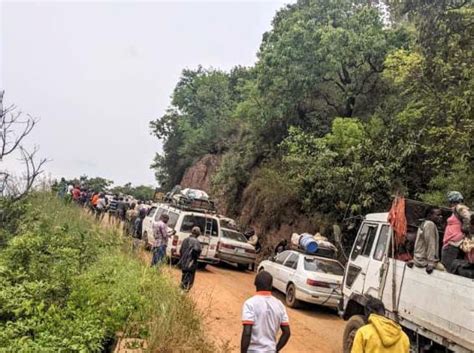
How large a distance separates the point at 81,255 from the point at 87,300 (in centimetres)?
222

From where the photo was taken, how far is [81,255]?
907 centimetres

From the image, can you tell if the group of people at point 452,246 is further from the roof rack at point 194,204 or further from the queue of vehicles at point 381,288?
the roof rack at point 194,204

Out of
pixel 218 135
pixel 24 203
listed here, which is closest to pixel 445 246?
pixel 24 203

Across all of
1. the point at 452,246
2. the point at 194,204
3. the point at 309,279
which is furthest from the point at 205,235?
the point at 452,246

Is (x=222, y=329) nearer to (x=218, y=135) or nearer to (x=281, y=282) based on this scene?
(x=281, y=282)

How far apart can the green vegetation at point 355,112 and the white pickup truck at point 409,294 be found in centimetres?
471

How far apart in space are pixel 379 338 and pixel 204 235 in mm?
12314

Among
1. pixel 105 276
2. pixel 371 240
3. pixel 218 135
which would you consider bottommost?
pixel 105 276

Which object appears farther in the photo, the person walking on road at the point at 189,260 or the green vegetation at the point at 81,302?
the person walking on road at the point at 189,260

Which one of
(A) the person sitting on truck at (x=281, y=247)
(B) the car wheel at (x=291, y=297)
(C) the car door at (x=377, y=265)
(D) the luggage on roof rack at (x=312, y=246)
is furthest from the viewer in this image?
(A) the person sitting on truck at (x=281, y=247)

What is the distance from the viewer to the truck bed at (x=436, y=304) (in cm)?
552

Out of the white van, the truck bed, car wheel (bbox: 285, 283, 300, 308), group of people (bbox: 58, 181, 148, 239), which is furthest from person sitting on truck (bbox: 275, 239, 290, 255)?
the truck bed

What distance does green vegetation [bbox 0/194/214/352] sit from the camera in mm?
5809

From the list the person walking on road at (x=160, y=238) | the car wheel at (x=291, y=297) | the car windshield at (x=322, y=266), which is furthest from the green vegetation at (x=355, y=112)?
the person walking on road at (x=160, y=238)
